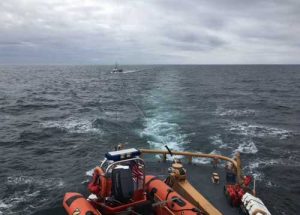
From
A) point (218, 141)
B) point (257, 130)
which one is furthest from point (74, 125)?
point (257, 130)

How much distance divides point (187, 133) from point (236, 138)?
11.7ft

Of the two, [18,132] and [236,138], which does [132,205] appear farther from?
[18,132]

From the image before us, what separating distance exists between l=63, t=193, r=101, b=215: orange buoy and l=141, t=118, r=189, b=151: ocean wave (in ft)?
37.2

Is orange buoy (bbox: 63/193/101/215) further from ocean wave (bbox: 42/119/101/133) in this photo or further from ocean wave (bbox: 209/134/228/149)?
ocean wave (bbox: 42/119/101/133)

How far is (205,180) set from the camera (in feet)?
39.7

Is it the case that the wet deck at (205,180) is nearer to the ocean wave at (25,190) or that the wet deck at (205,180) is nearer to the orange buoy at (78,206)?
the orange buoy at (78,206)

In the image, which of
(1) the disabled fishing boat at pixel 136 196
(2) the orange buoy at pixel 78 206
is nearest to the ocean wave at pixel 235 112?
(1) the disabled fishing boat at pixel 136 196

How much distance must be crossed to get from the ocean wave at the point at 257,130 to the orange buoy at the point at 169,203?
52.2 ft

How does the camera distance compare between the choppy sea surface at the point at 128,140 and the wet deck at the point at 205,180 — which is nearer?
the wet deck at the point at 205,180

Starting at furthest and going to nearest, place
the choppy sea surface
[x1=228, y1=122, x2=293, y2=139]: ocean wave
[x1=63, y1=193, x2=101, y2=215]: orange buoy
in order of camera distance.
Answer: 1. [x1=228, y1=122, x2=293, y2=139]: ocean wave
2. the choppy sea surface
3. [x1=63, y1=193, x2=101, y2=215]: orange buoy

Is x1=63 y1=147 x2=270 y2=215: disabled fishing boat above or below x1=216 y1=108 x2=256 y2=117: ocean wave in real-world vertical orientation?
above

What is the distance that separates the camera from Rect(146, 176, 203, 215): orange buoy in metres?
7.69

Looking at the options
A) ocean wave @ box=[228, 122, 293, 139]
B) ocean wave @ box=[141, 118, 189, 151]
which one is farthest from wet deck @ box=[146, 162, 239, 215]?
ocean wave @ box=[228, 122, 293, 139]

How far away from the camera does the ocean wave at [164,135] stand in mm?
19688
